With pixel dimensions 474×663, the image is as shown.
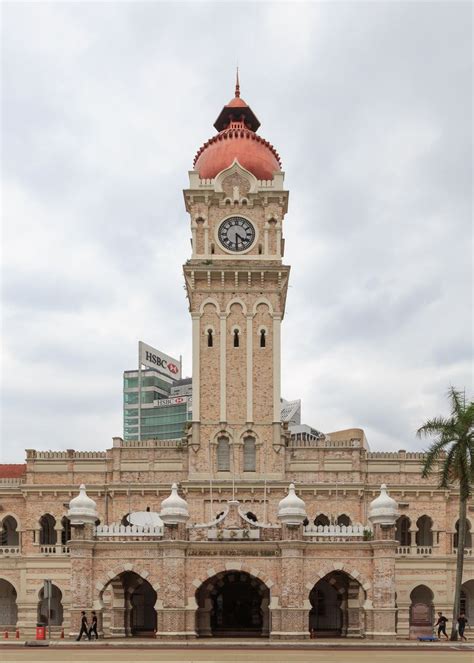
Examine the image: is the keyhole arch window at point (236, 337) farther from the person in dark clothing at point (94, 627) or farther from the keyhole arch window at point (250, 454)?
the person in dark clothing at point (94, 627)

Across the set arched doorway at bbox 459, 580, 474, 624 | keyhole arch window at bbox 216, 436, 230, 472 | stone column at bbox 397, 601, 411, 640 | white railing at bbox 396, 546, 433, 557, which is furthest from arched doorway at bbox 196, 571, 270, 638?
arched doorway at bbox 459, 580, 474, 624

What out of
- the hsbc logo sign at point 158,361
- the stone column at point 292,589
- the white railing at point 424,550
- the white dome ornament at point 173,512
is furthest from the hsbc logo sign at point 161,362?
the stone column at point 292,589

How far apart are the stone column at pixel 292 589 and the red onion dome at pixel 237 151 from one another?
29594 millimetres

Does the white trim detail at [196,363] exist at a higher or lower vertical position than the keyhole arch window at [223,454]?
higher

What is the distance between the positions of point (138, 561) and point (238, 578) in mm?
6399

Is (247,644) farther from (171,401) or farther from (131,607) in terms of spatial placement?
(171,401)

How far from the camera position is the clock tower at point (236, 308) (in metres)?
62.7

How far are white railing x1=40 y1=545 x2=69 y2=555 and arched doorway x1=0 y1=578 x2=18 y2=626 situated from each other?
391cm

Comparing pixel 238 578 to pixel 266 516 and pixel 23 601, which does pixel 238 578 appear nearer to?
pixel 266 516

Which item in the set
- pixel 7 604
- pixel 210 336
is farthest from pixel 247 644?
pixel 7 604

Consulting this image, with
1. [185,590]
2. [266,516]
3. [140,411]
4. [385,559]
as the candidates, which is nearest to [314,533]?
[385,559]

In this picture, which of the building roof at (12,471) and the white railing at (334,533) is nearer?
the white railing at (334,533)

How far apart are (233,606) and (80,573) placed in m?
10.4

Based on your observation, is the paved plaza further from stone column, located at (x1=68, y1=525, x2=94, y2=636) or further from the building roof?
the building roof
